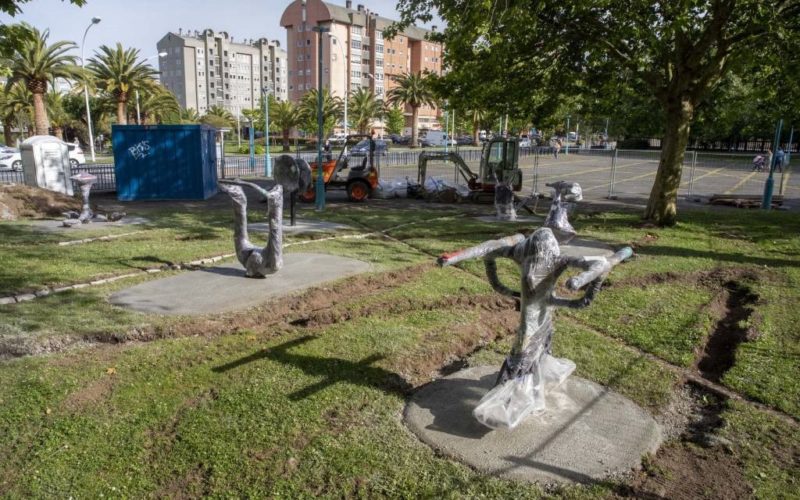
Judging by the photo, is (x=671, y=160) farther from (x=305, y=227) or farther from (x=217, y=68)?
(x=217, y=68)

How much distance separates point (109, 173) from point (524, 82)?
56.5 feet

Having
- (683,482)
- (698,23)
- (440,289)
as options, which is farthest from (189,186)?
(683,482)

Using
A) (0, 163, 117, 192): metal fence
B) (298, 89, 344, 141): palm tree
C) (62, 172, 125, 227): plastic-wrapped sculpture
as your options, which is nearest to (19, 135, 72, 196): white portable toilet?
(0, 163, 117, 192): metal fence

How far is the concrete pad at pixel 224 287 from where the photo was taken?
25.6 feet

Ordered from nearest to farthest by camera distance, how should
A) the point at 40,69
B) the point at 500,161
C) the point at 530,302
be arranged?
1. the point at 530,302
2. the point at 500,161
3. the point at 40,69

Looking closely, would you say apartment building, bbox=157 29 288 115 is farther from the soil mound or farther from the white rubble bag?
the white rubble bag

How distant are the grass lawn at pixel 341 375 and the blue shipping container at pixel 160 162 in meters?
9.44

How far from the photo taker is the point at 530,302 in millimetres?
4578

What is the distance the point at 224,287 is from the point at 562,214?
5.30m

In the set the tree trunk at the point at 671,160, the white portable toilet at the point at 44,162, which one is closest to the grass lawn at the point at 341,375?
Result: the tree trunk at the point at 671,160

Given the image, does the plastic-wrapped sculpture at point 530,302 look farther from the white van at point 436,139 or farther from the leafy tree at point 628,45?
the white van at point 436,139

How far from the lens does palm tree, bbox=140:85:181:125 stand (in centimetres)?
4738

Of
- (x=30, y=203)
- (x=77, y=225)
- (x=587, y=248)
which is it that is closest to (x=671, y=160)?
(x=587, y=248)

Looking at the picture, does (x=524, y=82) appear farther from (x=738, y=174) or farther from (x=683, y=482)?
(x=738, y=174)
